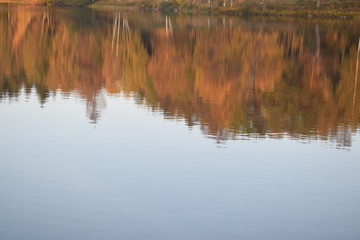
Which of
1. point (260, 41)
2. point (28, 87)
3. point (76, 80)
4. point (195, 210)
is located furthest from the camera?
point (260, 41)

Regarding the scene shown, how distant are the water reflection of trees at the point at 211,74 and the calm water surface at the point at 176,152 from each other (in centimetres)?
17

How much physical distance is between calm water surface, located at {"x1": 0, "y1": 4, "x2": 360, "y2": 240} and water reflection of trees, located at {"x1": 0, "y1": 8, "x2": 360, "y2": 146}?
0.17 m

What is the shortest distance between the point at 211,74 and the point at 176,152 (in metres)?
23.2

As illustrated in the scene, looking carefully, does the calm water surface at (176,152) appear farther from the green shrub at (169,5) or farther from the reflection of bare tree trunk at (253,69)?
the green shrub at (169,5)

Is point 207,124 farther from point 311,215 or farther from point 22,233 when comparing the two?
point 22,233

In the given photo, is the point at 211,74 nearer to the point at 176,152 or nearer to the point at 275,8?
the point at 176,152

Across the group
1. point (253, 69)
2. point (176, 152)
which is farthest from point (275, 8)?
point (176, 152)

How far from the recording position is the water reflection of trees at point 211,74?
99.0 ft

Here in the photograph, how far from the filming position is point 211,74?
150 feet

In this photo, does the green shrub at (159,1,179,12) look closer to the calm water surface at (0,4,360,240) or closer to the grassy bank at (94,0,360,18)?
the grassy bank at (94,0,360,18)

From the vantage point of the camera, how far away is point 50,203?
17.1 m

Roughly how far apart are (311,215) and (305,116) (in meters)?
14.5

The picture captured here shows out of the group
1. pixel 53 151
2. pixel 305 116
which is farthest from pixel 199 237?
pixel 305 116

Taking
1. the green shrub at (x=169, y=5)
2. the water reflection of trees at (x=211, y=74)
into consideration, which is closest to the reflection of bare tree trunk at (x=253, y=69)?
the water reflection of trees at (x=211, y=74)
